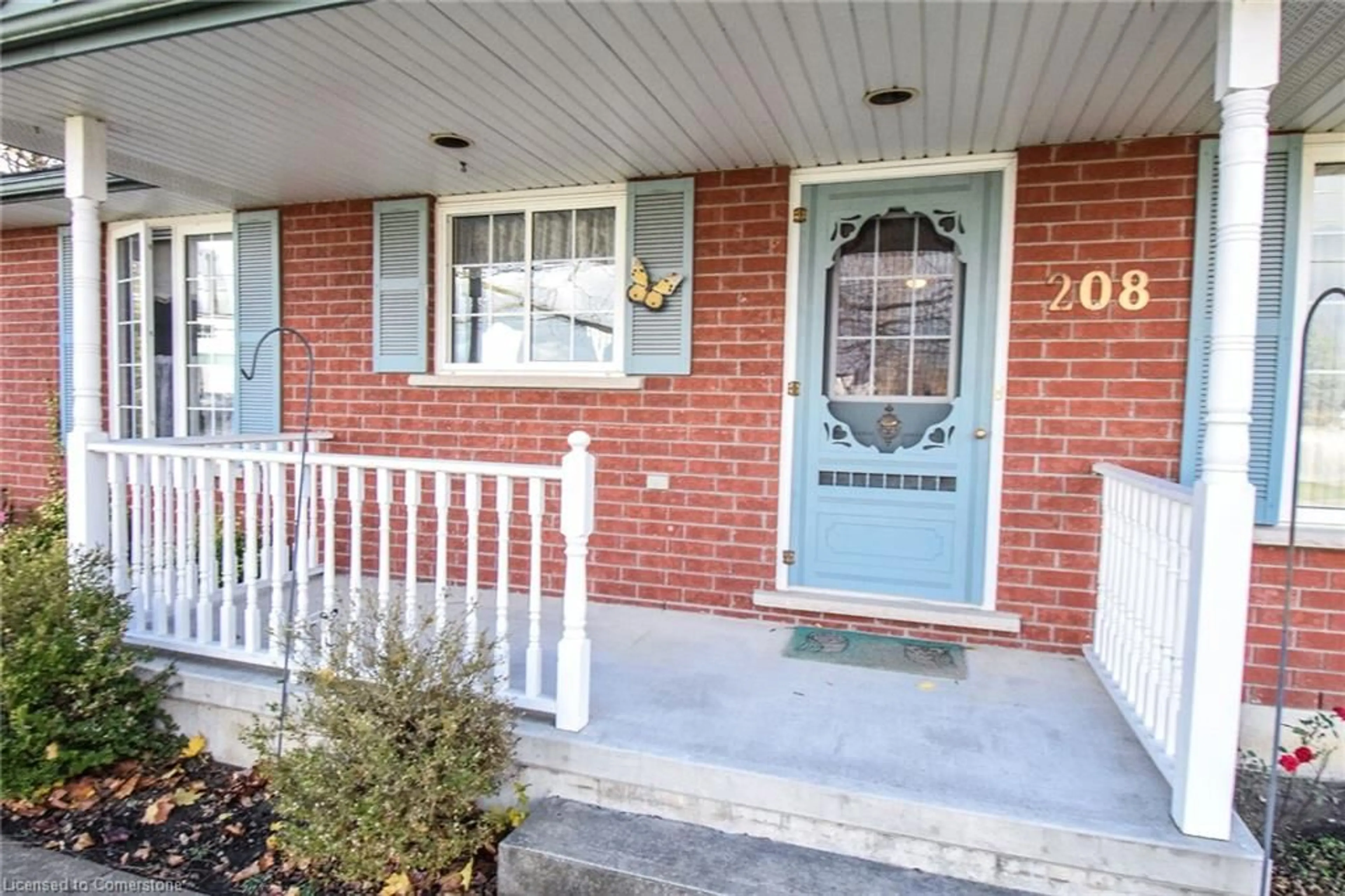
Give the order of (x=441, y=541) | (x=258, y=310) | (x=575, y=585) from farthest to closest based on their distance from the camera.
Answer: (x=258, y=310) → (x=441, y=541) → (x=575, y=585)

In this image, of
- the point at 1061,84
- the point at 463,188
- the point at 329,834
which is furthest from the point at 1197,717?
the point at 463,188

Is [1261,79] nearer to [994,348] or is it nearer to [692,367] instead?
[994,348]

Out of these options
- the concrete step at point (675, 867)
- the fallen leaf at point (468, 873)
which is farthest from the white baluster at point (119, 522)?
the concrete step at point (675, 867)

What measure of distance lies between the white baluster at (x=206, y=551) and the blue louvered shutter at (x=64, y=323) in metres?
3.40

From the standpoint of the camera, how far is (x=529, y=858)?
2137 mm

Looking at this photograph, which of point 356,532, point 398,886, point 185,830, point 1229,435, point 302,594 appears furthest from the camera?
point 302,594

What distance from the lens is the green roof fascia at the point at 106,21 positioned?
2.31 meters

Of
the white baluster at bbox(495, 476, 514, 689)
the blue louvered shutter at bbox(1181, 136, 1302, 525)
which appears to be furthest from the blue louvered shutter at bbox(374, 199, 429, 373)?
the blue louvered shutter at bbox(1181, 136, 1302, 525)

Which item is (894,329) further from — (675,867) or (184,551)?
(184,551)

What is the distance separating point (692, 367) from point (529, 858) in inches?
95.0

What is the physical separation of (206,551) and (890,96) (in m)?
3.39

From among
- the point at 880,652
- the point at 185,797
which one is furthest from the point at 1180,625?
the point at 185,797

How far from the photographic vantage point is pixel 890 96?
2746 millimetres

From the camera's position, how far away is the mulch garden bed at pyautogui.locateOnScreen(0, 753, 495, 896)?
7.44 feet
